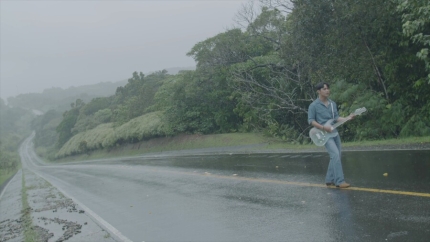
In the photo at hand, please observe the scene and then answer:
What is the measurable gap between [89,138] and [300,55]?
50674mm

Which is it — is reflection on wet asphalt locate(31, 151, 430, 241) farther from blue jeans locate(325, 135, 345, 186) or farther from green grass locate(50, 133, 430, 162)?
green grass locate(50, 133, 430, 162)

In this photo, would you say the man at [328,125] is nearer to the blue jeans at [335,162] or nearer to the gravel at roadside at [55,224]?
the blue jeans at [335,162]

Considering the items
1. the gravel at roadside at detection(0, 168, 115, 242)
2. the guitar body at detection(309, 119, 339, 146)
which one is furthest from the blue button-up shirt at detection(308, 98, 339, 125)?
the gravel at roadside at detection(0, 168, 115, 242)

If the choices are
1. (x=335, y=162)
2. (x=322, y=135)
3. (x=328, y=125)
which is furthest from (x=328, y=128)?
(x=335, y=162)

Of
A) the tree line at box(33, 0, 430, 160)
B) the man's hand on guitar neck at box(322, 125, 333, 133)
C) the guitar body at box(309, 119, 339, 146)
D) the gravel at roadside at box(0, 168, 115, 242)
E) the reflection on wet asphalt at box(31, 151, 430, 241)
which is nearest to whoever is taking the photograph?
the reflection on wet asphalt at box(31, 151, 430, 241)

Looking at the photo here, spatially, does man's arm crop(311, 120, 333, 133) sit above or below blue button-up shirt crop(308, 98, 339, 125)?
below

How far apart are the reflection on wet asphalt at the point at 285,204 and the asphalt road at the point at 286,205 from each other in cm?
1

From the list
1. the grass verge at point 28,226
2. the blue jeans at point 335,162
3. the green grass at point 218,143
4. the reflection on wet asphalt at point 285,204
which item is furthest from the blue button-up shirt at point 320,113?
the grass verge at point 28,226

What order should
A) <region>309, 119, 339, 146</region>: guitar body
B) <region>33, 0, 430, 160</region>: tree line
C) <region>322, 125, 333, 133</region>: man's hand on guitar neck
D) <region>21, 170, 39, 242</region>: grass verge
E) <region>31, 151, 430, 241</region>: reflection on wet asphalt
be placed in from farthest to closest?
1. <region>33, 0, 430, 160</region>: tree line
2. <region>21, 170, 39, 242</region>: grass verge
3. <region>309, 119, 339, 146</region>: guitar body
4. <region>322, 125, 333, 133</region>: man's hand on guitar neck
5. <region>31, 151, 430, 241</region>: reflection on wet asphalt

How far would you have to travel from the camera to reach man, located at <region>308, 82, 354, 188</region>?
7926 millimetres

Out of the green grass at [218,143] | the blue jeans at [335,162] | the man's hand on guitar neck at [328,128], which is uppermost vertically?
the man's hand on guitar neck at [328,128]

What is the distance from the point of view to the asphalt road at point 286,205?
576 centimetres

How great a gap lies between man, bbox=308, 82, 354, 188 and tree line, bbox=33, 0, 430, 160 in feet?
19.1

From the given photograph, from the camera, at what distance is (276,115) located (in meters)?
24.2
